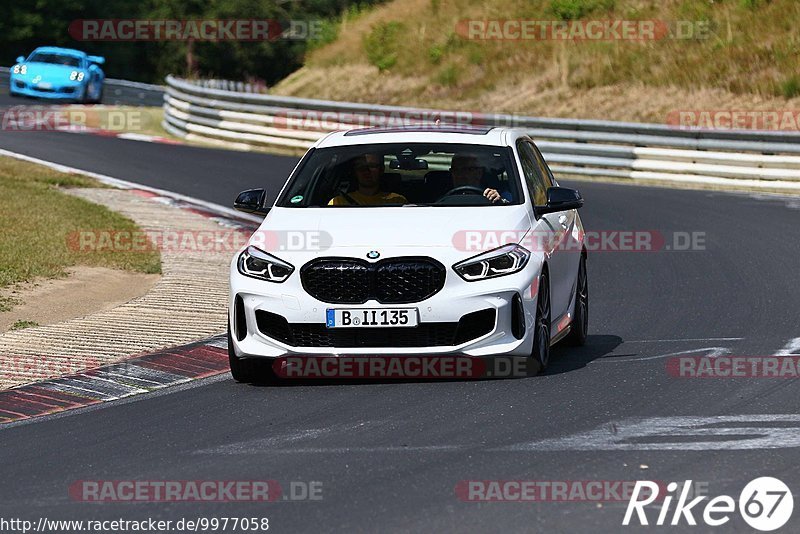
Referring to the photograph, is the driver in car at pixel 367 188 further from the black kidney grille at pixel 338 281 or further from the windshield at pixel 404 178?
the black kidney grille at pixel 338 281

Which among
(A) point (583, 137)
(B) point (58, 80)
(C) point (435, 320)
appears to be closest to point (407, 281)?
(C) point (435, 320)

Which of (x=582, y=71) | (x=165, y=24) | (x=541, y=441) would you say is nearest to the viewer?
(x=541, y=441)

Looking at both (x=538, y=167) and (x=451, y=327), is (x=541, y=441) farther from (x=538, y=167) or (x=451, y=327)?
(x=538, y=167)

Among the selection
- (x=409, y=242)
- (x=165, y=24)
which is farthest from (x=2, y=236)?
(x=165, y=24)

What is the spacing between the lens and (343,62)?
42.2m

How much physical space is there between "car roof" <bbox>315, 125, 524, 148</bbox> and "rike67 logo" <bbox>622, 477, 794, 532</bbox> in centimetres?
460

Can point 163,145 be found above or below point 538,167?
below

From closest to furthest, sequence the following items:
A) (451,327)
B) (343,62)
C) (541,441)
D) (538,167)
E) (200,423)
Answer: (541,441)
(200,423)
(451,327)
(538,167)
(343,62)

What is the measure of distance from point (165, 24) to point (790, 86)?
147 feet

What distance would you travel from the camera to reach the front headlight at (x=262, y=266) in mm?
9516

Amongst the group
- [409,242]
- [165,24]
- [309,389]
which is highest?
[409,242]

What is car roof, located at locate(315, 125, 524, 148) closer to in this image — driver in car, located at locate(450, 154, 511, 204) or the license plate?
driver in car, located at locate(450, 154, 511, 204)

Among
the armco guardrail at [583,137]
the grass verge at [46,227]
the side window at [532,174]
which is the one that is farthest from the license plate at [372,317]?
the armco guardrail at [583,137]

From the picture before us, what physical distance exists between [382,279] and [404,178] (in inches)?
58.6
